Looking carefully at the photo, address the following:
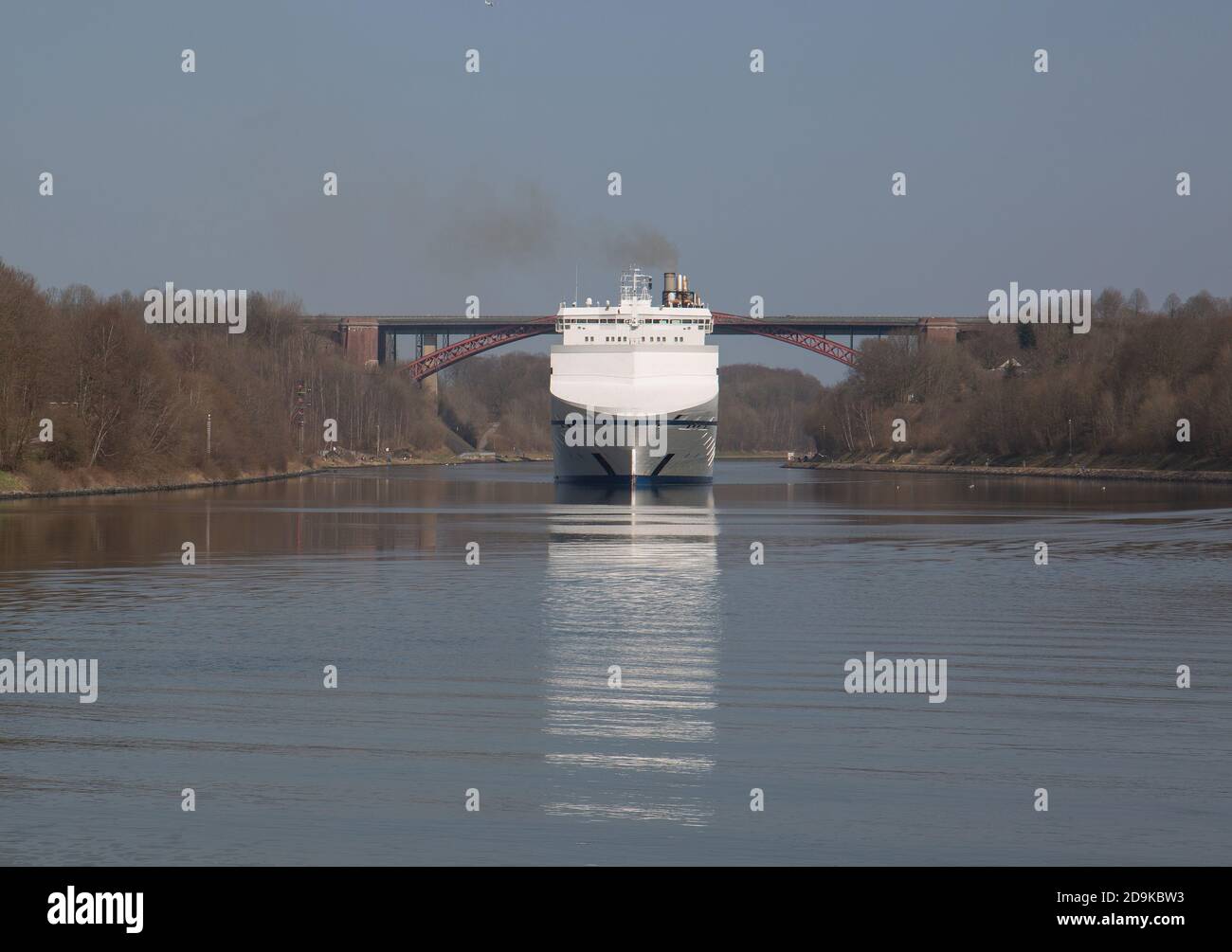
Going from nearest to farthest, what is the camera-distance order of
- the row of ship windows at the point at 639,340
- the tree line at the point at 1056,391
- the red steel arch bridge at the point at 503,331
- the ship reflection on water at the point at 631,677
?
the ship reflection on water at the point at 631,677
the row of ship windows at the point at 639,340
the tree line at the point at 1056,391
the red steel arch bridge at the point at 503,331

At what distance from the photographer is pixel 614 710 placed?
16031 millimetres

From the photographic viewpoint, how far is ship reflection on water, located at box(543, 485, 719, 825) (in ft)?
41.1

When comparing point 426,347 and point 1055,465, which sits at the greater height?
point 426,347

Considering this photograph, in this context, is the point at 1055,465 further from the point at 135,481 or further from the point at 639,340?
the point at 135,481

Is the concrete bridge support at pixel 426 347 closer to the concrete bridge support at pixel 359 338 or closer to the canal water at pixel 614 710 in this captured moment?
the concrete bridge support at pixel 359 338

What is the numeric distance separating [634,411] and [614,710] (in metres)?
61.8

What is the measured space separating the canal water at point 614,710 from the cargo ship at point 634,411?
39741 millimetres

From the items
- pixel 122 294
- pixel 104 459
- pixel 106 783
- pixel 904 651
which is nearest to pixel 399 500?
pixel 104 459

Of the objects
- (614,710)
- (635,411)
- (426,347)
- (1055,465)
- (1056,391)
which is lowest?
(614,710)

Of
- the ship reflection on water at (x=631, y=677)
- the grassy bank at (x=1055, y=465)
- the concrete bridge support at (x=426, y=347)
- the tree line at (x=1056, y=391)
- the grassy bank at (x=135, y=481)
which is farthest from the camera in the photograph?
the concrete bridge support at (x=426, y=347)

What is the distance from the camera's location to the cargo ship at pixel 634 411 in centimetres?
7688

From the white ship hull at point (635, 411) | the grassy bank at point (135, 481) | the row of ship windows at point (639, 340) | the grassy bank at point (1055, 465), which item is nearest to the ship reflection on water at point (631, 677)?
the grassy bank at point (135, 481)

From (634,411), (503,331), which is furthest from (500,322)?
(634,411)

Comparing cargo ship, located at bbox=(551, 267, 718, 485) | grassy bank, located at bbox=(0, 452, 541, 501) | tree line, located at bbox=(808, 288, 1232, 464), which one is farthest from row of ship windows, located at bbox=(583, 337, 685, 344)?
tree line, located at bbox=(808, 288, 1232, 464)
